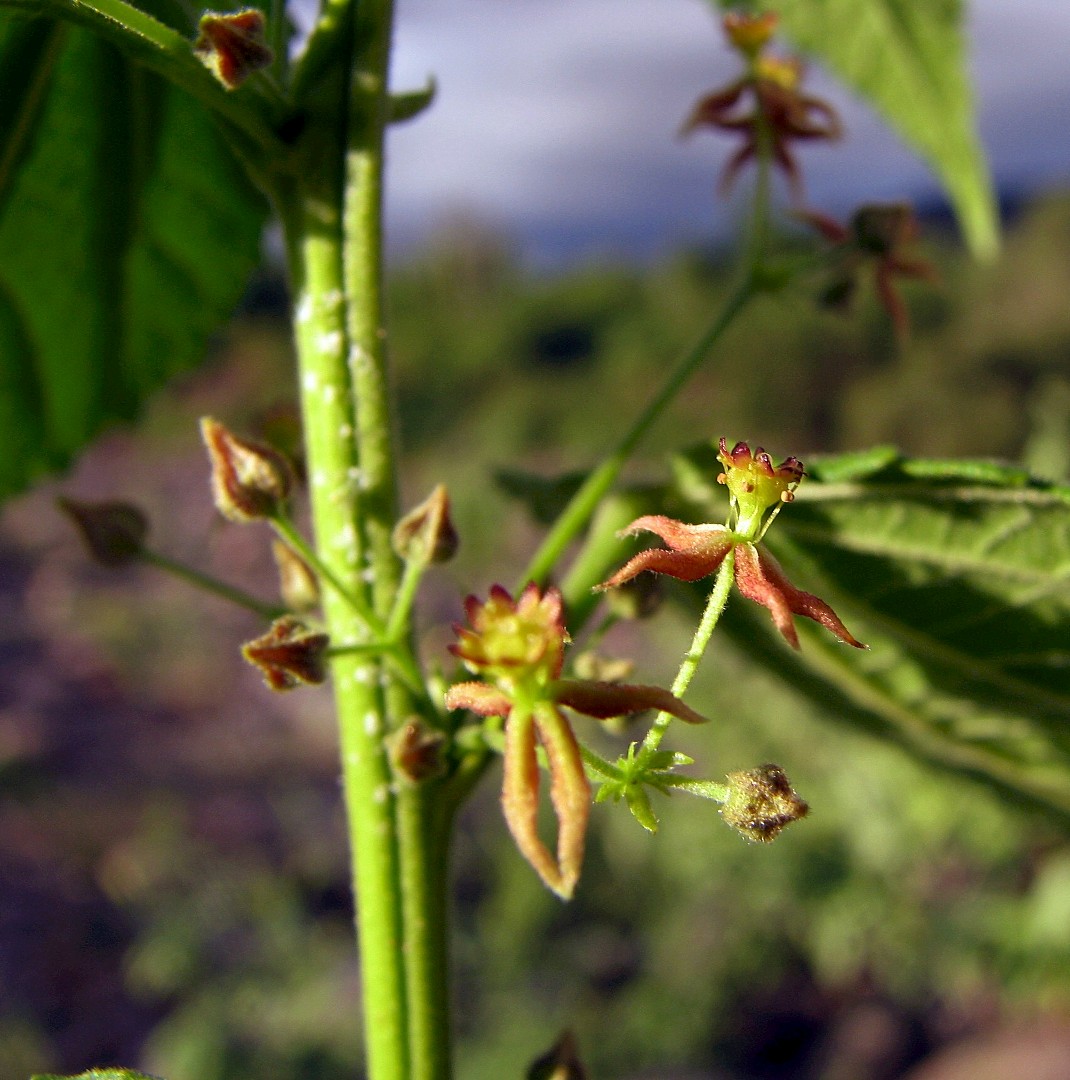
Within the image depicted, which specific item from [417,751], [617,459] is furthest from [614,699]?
[617,459]

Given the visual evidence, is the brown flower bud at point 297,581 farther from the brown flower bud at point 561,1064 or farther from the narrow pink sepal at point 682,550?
the brown flower bud at point 561,1064

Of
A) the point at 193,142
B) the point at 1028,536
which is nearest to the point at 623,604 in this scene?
the point at 1028,536

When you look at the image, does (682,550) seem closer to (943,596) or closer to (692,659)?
(692,659)

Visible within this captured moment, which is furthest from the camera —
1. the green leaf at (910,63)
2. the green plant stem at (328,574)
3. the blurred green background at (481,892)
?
the blurred green background at (481,892)

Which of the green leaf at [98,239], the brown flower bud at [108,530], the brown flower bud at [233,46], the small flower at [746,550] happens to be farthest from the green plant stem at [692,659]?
the green leaf at [98,239]

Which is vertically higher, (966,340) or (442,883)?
(966,340)

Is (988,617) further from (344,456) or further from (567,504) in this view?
(344,456)
